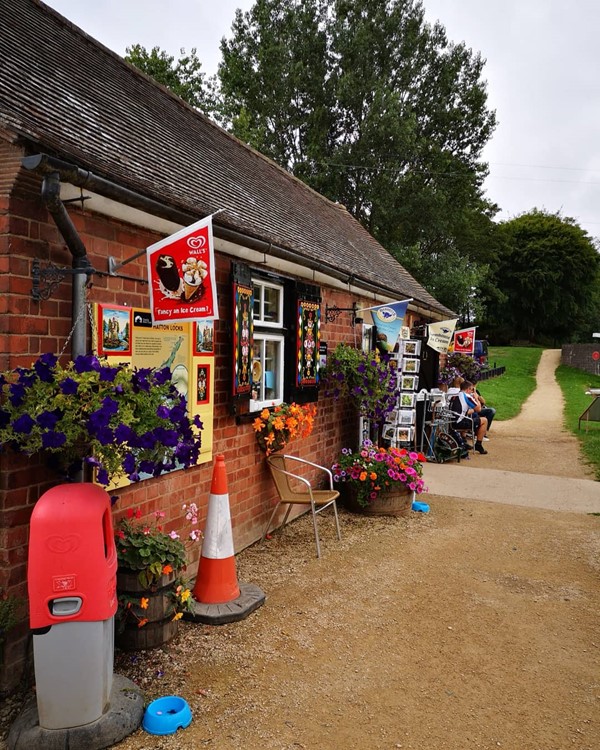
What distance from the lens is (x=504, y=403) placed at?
72.6 ft

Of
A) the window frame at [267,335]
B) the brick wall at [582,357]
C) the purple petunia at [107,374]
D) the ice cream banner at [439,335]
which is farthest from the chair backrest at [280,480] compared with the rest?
the brick wall at [582,357]

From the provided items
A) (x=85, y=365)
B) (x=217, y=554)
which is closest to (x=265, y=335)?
(x=217, y=554)

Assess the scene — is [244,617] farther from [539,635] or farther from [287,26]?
[287,26]

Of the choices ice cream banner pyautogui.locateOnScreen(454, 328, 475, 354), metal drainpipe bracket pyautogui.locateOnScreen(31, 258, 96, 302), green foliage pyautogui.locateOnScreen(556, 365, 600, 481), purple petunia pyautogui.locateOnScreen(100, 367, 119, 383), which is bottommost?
green foliage pyautogui.locateOnScreen(556, 365, 600, 481)

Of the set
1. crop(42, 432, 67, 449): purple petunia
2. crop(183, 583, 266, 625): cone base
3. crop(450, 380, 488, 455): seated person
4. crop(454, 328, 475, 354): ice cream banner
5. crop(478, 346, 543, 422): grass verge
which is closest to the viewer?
crop(42, 432, 67, 449): purple petunia

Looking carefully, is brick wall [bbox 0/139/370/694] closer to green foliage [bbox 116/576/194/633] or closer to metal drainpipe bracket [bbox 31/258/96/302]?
metal drainpipe bracket [bbox 31/258/96/302]

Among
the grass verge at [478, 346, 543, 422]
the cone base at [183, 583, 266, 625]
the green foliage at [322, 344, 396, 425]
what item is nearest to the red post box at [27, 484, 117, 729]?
the cone base at [183, 583, 266, 625]

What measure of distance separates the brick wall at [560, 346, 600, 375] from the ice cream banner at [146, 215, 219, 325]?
113ft

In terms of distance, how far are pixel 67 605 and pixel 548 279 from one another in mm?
47521

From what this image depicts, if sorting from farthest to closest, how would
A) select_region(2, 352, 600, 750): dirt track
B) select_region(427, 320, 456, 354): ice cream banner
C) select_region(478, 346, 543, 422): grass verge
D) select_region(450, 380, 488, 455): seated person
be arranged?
select_region(478, 346, 543, 422): grass verge < select_region(450, 380, 488, 455): seated person < select_region(427, 320, 456, 354): ice cream banner < select_region(2, 352, 600, 750): dirt track

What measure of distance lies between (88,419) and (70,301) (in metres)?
1.05

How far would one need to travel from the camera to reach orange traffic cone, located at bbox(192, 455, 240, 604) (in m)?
4.38

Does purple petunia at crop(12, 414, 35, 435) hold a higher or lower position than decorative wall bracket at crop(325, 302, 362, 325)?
lower

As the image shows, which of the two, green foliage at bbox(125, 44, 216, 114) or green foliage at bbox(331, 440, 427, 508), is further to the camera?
green foliage at bbox(125, 44, 216, 114)
